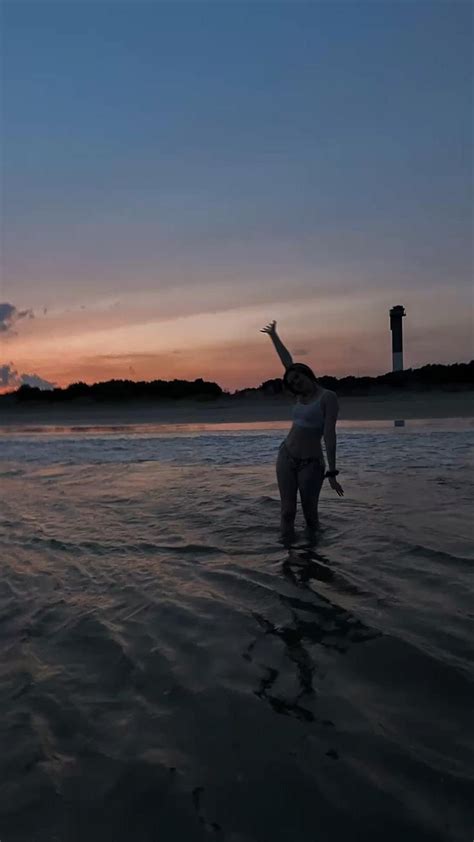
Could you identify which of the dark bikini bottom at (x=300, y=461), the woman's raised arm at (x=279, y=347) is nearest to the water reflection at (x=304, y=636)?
the dark bikini bottom at (x=300, y=461)

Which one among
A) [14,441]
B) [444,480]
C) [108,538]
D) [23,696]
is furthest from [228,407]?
[23,696]

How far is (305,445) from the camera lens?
6.84 m

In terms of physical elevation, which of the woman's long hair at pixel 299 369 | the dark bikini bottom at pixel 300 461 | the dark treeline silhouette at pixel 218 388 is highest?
the dark treeline silhouette at pixel 218 388

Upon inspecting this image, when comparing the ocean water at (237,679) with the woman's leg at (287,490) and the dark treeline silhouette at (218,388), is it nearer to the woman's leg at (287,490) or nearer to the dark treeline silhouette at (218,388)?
the woman's leg at (287,490)

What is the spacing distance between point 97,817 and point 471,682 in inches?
86.0

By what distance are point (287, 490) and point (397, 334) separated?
3839 cm

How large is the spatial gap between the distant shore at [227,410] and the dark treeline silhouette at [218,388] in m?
0.82

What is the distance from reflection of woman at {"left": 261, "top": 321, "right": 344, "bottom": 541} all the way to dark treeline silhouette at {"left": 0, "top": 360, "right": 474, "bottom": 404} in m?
32.3

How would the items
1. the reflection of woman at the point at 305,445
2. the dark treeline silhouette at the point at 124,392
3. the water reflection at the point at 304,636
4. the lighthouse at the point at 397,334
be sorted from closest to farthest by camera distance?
the water reflection at the point at 304,636, the reflection of woman at the point at 305,445, the lighthouse at the point at 397,334, the dark treeline silhouette at the point at 124,392

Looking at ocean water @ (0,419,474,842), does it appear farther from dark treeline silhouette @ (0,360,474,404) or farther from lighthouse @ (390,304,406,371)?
lighthouse @ (390,304,406,371)

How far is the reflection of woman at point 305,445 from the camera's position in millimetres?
6684

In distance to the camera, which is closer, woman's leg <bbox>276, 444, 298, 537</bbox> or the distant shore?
woman's leg <bbox>276, 444, 298, 537</bbox>

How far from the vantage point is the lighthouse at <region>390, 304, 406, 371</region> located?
42.8m

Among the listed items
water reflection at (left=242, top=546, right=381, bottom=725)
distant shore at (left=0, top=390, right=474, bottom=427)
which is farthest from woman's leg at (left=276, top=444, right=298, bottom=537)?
distant shore at (left=0, top=390, right=474, bottom=427)
